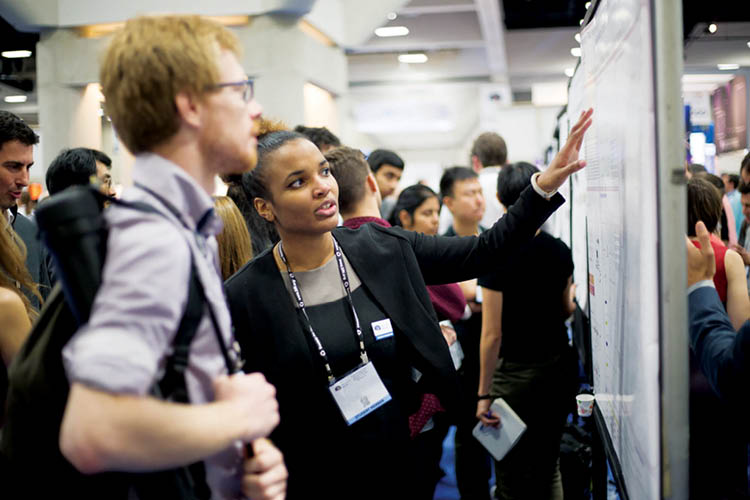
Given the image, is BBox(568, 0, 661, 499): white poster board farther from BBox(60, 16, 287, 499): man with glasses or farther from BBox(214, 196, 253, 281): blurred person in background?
BBox(214, 196, 253, 281): blurred person in background

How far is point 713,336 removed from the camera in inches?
48.1

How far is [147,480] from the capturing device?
0.94m

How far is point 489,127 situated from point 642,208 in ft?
39.9

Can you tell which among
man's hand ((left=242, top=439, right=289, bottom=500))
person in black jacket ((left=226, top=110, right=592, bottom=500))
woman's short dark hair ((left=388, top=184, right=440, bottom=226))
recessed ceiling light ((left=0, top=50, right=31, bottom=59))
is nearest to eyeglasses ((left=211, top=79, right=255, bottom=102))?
man's hand ((left=242, top=439, right=289, bottom=500))

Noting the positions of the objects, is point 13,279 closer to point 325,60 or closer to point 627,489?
point 627,489

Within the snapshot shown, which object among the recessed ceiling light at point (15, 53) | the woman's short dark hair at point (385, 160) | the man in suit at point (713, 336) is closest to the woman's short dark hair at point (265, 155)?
the man in suit at point (713, 336)

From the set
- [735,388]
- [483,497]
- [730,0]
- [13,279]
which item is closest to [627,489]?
[735,388]

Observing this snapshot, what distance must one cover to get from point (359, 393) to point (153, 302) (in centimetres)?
91

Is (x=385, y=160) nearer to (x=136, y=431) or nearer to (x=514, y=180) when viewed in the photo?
(x=514, y=180)

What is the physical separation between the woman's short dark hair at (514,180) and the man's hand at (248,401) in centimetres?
197

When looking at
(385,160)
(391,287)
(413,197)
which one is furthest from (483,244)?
(385,160)

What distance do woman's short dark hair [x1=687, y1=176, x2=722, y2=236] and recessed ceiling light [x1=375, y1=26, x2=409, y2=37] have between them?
8.06 meters

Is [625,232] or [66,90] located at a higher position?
[66,90]

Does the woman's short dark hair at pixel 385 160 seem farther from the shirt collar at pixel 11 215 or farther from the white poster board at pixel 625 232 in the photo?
the white poster board at pixel 625 232
